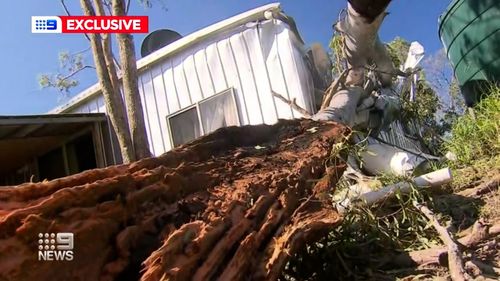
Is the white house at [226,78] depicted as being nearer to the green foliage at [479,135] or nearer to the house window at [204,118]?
the house window at [204,118]

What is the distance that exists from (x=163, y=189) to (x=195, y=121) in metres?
5.46

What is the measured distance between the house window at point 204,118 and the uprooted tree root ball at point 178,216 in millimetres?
4358

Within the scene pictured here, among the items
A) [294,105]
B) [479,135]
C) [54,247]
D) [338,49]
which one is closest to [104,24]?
[294,105]

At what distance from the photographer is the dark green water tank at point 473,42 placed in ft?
19.6

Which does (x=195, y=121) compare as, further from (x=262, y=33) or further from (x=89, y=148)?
(x=89, y=148)

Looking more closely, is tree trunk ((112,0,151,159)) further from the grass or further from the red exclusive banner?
the grass

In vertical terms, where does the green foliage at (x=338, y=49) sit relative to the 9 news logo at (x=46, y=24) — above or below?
below

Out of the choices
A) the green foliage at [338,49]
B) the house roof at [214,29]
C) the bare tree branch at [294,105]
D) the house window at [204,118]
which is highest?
the house roof at [214,29]

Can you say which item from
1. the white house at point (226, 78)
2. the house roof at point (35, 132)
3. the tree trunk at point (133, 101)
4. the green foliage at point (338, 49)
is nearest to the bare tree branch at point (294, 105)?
the white house at point (226, 78)

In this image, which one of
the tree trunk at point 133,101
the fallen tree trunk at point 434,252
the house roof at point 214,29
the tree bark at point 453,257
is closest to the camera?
the tree bark at point 453,257

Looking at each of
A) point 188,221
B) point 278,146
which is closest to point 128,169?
point 188,221

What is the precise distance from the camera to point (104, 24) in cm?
635

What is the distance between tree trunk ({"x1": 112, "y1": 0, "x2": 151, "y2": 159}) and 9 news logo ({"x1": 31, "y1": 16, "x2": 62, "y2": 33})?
1686mm

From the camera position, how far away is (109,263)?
184 centimetres
